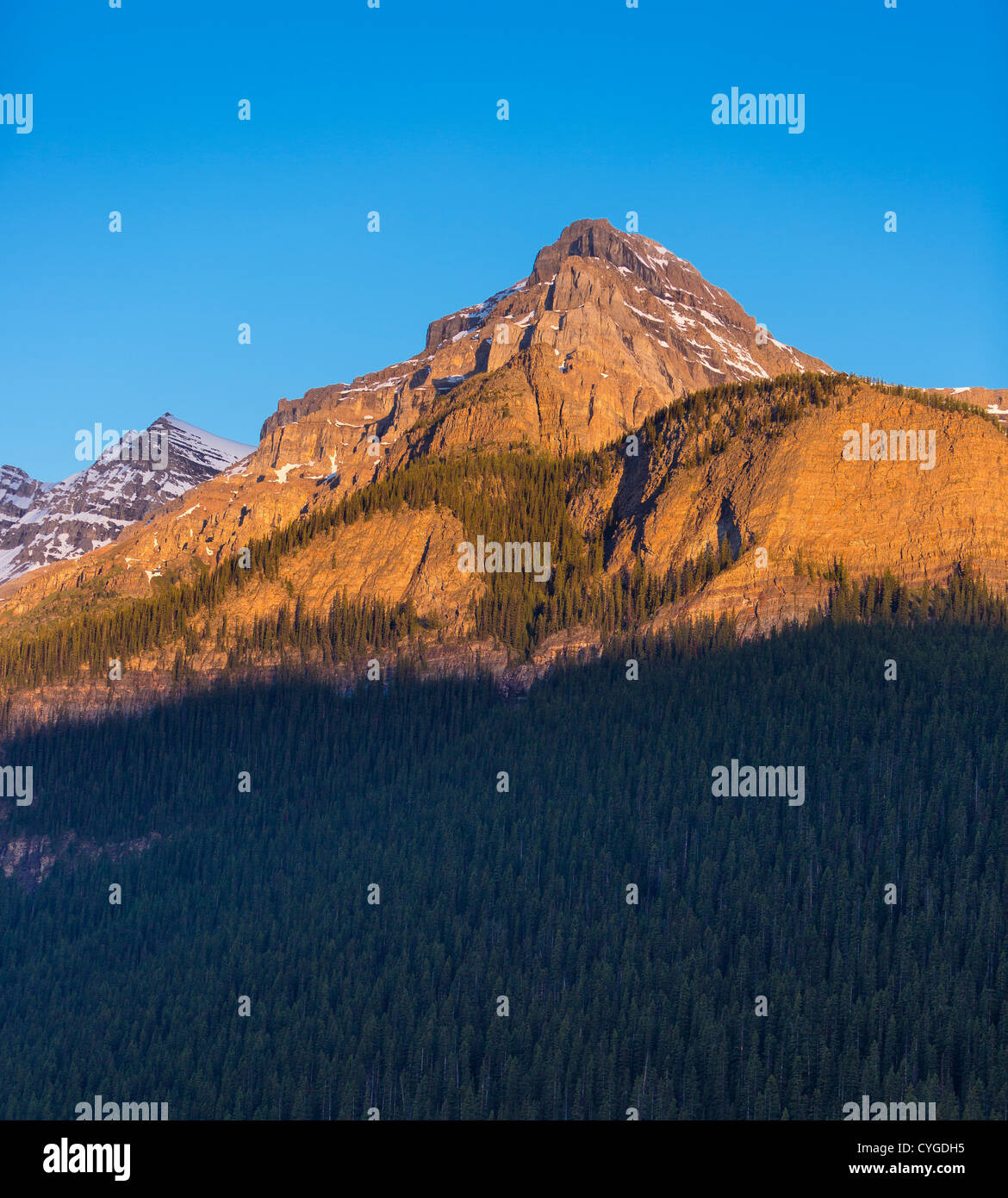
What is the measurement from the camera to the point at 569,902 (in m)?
123

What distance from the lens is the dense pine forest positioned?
100750 millimetres

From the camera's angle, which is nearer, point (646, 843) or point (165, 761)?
point (646, 843)

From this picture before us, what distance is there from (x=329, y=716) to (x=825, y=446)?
74.5 meters

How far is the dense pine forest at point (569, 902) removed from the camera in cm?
10075

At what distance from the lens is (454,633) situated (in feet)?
615
